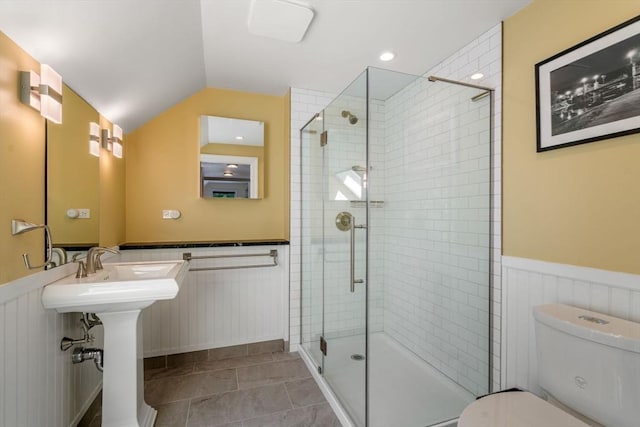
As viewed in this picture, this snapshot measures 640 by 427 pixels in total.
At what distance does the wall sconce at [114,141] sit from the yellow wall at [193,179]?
33 cm

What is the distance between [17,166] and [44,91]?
1.20 feet

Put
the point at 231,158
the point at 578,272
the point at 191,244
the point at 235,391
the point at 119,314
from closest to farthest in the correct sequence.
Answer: the point at 578,272 → the point at 119,314 → the point at 235,391 → the point at 191,244 → the point at 231,158

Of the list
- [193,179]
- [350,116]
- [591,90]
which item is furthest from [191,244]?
[591,90]

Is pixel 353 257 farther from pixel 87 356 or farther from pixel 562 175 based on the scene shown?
pixel 87 356

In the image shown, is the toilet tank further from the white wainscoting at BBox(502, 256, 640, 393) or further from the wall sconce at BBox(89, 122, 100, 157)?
the wall sconce at BBox(89, 122, 100, 157)

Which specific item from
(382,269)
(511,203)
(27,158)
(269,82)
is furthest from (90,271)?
(511,203)

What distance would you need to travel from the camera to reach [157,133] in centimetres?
269

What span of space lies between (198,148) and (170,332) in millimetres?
1679

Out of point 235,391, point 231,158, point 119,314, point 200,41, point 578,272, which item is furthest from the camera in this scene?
point 231,158

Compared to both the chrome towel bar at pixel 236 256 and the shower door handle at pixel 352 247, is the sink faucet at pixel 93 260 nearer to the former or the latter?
the chrome towel bar at pixel 236 256

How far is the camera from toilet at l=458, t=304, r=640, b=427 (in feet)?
3.54

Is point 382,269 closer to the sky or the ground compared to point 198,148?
closer to the ground

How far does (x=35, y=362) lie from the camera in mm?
1349

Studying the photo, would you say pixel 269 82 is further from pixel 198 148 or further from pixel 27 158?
pixel 27 158
